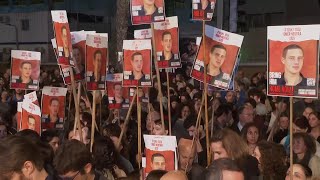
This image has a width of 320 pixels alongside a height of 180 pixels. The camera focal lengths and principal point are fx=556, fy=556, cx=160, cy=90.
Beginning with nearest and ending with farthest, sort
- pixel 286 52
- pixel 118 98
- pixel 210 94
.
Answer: pixel 286 52 → pixel 118 98 → pixel 210 94

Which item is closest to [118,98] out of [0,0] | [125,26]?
[125,26]

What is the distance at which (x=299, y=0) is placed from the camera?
2216 cm

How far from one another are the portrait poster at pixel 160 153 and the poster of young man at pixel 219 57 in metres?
1.53

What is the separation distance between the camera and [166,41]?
22.6ft

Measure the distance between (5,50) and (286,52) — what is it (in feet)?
80.7

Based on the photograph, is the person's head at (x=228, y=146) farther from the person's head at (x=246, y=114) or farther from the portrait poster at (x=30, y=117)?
the person's head at (x=246, y=114)

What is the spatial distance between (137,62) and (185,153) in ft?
5.10

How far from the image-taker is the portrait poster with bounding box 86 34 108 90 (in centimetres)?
638

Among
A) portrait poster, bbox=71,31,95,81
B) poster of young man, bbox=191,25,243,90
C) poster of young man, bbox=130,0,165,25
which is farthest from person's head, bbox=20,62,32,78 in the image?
poster of young man, bbox=191,25,243,90

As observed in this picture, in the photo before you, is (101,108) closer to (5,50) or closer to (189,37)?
(189,37)

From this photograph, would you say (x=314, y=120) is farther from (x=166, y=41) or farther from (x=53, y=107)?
(x=53, y=107)

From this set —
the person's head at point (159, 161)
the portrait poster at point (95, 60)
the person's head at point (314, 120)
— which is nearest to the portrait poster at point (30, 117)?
the portrait poster at point (95, 60)

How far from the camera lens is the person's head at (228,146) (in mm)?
4316

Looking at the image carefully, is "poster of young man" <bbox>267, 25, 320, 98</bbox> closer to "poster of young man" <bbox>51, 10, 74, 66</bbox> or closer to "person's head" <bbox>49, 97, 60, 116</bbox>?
"poster of young man" <bbox>51, 10, 74, 66</bbox>
